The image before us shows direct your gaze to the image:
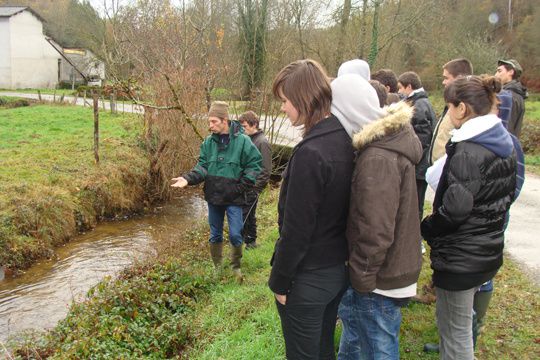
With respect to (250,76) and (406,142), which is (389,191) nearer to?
(406,142)

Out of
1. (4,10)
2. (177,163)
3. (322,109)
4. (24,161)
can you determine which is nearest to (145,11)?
(177,163)

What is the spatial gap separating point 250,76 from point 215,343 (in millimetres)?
7839

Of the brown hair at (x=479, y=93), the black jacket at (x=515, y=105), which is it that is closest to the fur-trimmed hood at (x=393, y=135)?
the brown hair at (x=479, y=93)

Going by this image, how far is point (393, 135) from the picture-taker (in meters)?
2.33

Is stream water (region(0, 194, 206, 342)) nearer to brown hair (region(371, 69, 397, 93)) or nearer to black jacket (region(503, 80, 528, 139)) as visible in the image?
brown hair (region(371, 69, 397, 93))

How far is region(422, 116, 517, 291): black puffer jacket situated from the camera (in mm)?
2549

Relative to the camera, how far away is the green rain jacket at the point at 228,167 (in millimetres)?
5172

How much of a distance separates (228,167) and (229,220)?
2.21ft

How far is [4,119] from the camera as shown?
697 inches

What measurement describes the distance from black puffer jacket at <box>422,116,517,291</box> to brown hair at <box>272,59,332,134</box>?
0.89 meters

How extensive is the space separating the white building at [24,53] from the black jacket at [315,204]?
43.4 meters

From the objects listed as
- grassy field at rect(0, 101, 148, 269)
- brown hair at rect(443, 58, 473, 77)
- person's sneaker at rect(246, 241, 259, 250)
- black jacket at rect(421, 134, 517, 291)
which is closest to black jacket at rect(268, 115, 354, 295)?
black jacket at rect(421, 134, 517, 291)

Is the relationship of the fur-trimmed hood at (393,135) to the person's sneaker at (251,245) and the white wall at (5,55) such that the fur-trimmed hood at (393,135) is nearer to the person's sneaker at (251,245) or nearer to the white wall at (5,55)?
the person's sneaker at (251,245)

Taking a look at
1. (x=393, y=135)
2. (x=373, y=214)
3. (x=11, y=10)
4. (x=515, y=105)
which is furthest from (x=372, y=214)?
(x=11, y=10)
